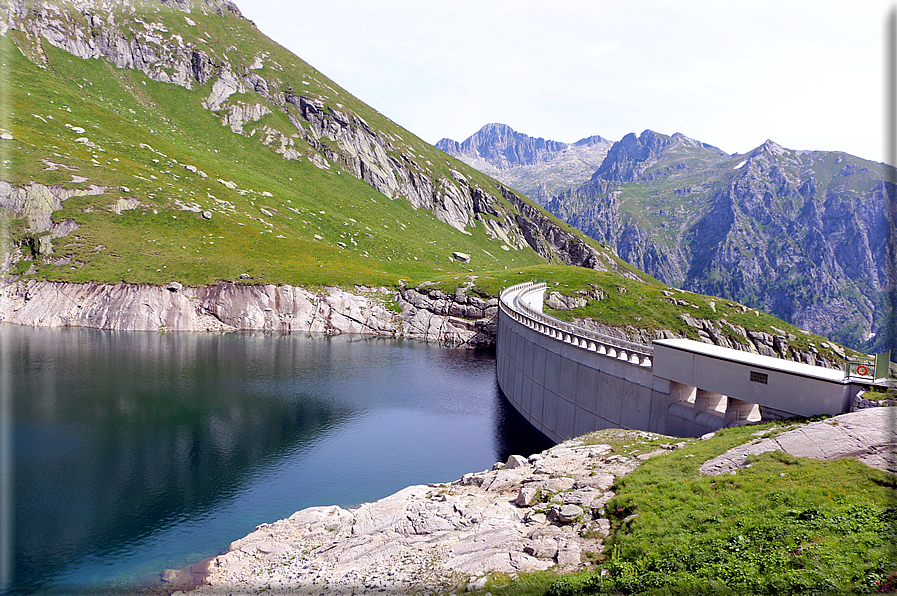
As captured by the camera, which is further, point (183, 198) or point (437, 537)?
point (183, 198)

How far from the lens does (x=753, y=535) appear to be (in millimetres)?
14289

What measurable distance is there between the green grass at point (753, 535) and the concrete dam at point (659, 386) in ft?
27.6

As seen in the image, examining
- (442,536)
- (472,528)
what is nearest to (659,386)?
(472,528)

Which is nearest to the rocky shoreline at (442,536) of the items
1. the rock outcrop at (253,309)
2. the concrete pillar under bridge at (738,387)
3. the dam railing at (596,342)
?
the concrete pillar under bridge at (738,387)

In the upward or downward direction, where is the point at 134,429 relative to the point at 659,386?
downward

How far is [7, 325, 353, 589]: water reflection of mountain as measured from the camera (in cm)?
3042

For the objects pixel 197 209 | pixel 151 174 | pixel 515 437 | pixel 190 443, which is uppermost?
pixel 151 174

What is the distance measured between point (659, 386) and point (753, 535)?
20.5 metres

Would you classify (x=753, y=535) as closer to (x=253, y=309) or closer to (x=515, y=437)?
(x=515, y=437)

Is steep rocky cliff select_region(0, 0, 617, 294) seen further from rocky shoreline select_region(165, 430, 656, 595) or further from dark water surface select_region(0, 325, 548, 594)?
rocky shoreline select_region(165, 430, 656, 595)

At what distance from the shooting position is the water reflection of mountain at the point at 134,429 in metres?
30.4

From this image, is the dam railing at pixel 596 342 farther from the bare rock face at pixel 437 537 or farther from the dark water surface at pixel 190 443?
the bare rock face at pixel 437 537

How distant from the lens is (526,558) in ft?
56.4

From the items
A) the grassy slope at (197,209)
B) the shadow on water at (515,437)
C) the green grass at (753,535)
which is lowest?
the shadow on water at (515,437)
